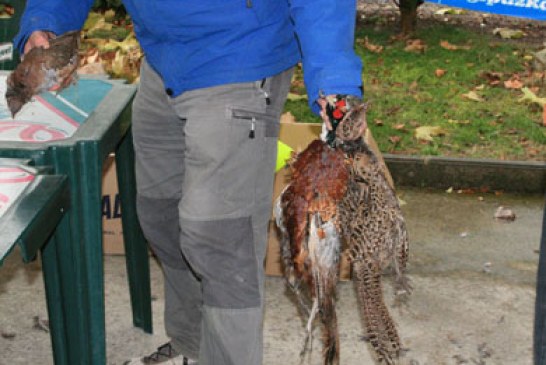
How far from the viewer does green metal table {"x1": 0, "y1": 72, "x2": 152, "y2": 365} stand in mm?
2953

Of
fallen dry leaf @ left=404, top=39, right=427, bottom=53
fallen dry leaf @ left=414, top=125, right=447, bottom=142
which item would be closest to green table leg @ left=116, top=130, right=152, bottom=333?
fallen dry leaf @ left=414, top=125, right=447, bottom=142

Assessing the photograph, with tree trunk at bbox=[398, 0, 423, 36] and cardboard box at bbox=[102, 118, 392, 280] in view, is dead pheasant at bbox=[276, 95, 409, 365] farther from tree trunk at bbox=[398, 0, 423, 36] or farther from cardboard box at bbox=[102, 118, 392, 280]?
tree trunk at bbox=[398, 0, 423, 36]

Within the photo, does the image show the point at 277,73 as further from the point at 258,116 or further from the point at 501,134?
the point at 501,134

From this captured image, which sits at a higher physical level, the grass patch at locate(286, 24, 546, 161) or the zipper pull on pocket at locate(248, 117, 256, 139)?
the zipper pull on pocket at locate(248, 117, 256, 139)

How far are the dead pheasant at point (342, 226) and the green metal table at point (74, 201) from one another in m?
0.70

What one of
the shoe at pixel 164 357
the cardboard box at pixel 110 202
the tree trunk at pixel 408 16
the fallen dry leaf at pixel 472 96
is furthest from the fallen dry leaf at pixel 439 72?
the shoe at pixel 164 357

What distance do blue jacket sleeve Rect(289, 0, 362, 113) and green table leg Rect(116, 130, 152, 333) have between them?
4.24 ft

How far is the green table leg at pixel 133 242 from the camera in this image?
3.83 metres

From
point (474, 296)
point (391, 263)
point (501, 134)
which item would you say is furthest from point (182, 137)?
point (501, 134)

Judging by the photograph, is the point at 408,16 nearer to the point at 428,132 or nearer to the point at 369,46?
the point at 369,46

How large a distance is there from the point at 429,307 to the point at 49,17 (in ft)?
7.37

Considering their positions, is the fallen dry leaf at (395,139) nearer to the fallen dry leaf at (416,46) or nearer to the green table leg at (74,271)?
the fallen dry leaf at (416,46)

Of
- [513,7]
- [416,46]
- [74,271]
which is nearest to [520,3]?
[513,7]

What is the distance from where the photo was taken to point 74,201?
303cm
